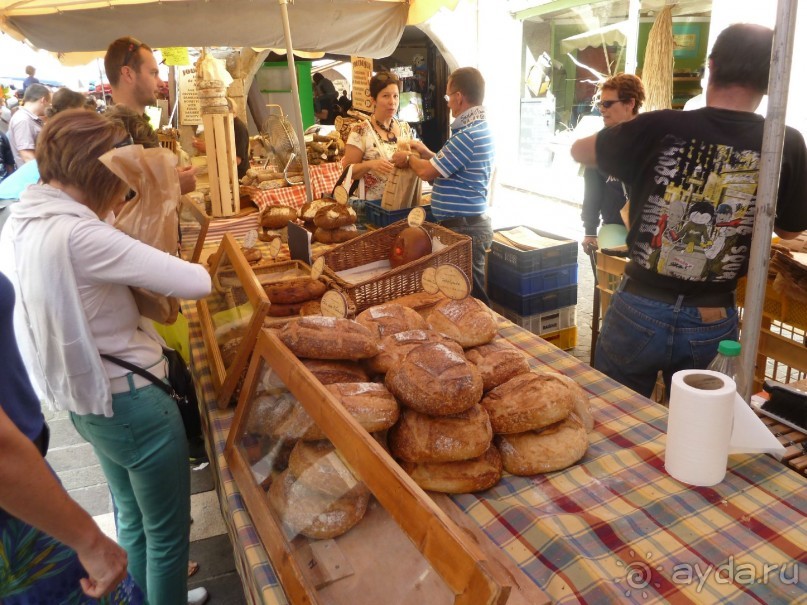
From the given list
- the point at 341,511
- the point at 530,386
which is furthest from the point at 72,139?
the point at 530,386

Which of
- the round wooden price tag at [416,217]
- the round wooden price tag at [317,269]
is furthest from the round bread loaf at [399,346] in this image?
the round wooden price tag at [416,217]

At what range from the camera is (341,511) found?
1195 millimetres

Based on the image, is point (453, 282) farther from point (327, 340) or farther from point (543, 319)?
point (543, 319)

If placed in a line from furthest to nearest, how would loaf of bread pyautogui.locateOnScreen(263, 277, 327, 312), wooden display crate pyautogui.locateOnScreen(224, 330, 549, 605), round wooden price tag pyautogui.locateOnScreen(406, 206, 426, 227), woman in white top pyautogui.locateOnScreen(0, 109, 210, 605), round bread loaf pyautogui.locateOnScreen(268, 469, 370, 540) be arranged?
round wooden price tag pyautogui.locateOnScreen(406, 206, 426, 227) < loaf of bread pyautogui.locateOnScreen(263, 277, 327, 312) < woman in white top pyautogui.locateOnScreen(0, 109, 210, 605) < round bread loaf pyautogui.locateOnScreen(268, 469, 370, 540) < wooden display crate pyautogui.locateOnScreen(224, 330, 549, 605)

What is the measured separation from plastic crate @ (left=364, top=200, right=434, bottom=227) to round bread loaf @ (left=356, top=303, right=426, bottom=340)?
70.7 inches

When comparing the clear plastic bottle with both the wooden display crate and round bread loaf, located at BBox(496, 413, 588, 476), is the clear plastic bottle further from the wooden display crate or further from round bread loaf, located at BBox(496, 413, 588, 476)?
the wooden display crate

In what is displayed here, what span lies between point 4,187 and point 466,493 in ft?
13.3

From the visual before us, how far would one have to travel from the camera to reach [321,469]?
49.1 inches

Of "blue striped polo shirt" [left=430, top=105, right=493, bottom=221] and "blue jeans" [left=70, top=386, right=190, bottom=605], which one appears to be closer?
"blue jeans" [left=70, top=386, right=190, bottom=605]

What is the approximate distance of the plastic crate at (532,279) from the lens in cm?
363

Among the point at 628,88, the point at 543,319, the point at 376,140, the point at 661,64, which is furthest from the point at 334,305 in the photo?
the point at 661,64

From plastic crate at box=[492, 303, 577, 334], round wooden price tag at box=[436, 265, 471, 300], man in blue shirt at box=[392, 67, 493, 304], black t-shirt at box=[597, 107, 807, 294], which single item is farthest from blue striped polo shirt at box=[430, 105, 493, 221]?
round wooden price tag at box=[436, 265, 471, 300]

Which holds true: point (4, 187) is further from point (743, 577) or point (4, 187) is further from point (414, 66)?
point (414, 66)

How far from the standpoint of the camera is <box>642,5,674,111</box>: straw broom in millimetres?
6402
